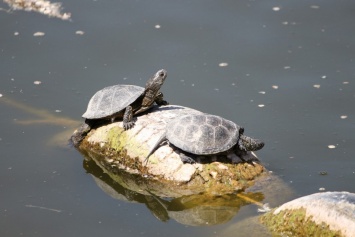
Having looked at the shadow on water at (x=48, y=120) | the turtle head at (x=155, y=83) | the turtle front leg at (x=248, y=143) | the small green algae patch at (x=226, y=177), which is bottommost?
the shadow on water at (x=48, y=120)

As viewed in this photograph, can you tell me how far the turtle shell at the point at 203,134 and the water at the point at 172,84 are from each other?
87 cm

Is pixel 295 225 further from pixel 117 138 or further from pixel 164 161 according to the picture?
pixel 117 138

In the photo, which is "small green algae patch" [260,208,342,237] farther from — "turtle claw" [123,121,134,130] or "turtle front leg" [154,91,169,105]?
"turtle front leg" [154,91,169,105]

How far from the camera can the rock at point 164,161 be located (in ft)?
29.0

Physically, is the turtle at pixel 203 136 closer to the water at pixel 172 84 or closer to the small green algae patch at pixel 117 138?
the small green algae patch at pixel 117 138

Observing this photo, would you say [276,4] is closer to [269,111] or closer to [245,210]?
[269,111]

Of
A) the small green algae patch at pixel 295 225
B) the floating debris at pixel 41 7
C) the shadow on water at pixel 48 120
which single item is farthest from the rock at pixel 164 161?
the floating debris at pixel 41 7

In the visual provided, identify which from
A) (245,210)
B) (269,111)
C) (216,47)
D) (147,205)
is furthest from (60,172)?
(216,47)

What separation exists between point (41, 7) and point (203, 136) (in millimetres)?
7254

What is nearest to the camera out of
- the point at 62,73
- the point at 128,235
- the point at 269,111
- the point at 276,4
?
the point at 128,235

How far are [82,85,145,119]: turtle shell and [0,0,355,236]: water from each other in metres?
0.83

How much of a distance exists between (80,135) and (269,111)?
316 centimetres

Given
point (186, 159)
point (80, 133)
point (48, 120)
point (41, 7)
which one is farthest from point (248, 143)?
point (41, 7)

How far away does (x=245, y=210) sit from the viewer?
8.76 metres
